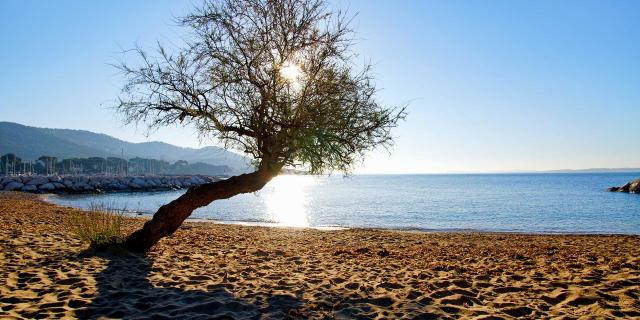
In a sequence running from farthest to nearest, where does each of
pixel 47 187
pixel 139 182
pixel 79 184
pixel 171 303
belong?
pixel 139 182 → pixel 79 184 → pixel 47 187 → pixel 171 303

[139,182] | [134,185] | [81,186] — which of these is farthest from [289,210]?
[139,182]

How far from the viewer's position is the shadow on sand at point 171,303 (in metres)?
5.16

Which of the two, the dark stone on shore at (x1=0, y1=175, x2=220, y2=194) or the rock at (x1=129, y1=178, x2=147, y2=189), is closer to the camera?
the dark stone on shore at (x1=0, y1=175, x2=220, y2=194)

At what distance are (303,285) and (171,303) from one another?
2.10m

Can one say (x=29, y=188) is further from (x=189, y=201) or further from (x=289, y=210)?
(x=189, y=201)

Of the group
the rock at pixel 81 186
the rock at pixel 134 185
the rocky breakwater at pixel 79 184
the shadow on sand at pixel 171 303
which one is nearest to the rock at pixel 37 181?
the rocky breakwater at pixel 79 184

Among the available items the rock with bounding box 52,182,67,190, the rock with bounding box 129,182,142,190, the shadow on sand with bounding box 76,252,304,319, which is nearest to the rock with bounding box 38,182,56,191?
the rock with bounding box 52,182,67,190

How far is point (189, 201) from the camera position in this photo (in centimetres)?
960

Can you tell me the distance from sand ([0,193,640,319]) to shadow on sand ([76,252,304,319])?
0.05 ft

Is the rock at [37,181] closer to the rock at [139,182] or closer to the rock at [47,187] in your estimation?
the rock at [47,187]

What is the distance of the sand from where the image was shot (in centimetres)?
530

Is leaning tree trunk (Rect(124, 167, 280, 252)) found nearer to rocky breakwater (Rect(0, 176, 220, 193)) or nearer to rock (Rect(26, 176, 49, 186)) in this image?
rocky breakwater (Rect(0, 176, 220, 193))

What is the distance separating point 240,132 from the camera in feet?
30.6

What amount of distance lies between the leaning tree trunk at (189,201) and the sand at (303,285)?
517mm
